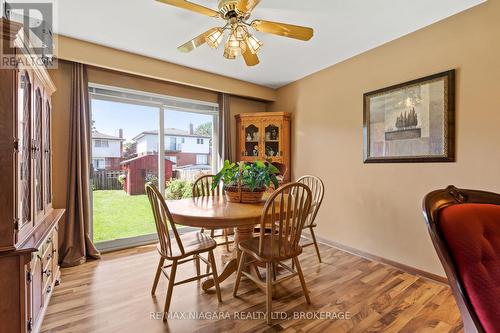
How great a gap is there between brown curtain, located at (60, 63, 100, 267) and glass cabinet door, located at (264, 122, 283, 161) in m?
2.45

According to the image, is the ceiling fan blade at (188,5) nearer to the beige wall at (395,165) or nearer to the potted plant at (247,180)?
the potted plant at (247,180)

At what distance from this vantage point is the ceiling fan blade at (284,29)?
67.4 inches

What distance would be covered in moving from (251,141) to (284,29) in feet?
7.40

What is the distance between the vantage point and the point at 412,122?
2.38 meters

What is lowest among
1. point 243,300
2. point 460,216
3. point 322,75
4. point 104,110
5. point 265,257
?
point 243,300

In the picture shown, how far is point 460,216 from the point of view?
34.9 inches

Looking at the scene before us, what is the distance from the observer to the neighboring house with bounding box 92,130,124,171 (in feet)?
9.71

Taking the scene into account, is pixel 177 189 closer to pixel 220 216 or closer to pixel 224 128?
pixel 224 128

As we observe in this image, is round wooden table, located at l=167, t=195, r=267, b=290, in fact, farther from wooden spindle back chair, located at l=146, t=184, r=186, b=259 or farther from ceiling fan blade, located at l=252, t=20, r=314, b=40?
ceiling fan blade, located at l=252, t=20, r=314, b=40

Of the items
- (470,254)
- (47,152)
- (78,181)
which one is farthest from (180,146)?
(470,254)

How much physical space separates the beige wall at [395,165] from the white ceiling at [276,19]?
193 millimetres

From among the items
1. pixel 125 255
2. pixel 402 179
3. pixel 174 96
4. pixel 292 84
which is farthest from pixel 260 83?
pixel 125 255

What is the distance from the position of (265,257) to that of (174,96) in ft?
8.79

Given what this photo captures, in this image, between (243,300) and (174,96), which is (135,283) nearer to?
(243,300)
